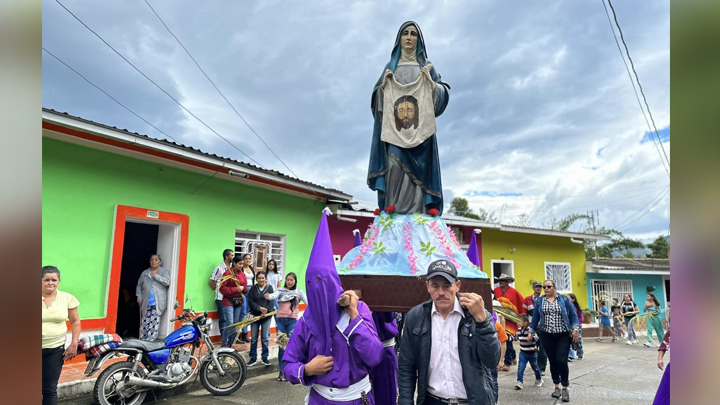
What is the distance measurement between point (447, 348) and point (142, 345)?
446 cm

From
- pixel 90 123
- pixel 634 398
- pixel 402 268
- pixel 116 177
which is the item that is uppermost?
pixel 90 123

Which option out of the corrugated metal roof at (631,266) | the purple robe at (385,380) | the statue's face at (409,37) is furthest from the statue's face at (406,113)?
the corrugated metal roof at (631,266)

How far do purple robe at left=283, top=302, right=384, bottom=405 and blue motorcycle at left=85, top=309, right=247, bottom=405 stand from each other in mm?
3507

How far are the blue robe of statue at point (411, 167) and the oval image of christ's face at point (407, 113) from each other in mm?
217

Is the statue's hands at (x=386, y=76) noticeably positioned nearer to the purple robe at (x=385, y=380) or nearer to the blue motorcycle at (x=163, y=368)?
the purple robe at (x=385, y=380)

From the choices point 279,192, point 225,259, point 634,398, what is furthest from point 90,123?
point 634,398

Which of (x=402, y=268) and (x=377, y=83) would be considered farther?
(x=377, y=83)

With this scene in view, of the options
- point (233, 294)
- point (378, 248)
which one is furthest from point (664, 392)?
point (233, 294)

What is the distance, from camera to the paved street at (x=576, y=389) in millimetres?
6043

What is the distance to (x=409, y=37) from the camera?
432 centimetres
